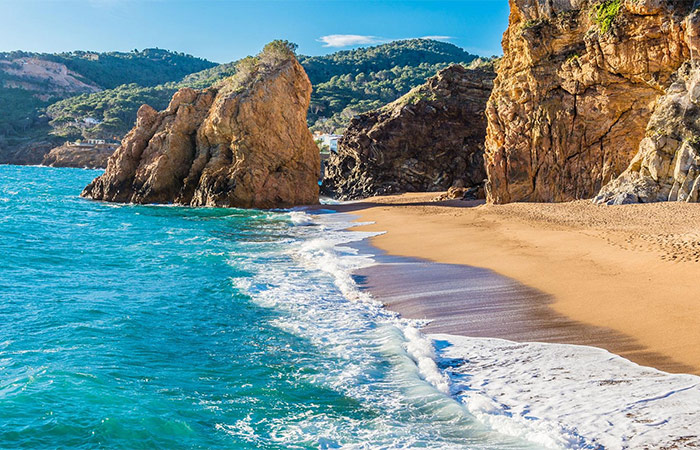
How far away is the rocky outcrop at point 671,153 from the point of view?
58.2 ft

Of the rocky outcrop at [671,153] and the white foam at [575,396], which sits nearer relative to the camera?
the white foam at [575,396]

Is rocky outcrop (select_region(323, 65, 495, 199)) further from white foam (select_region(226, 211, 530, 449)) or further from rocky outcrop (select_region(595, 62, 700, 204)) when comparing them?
white foam (select_region(226, 211, 530, 449))

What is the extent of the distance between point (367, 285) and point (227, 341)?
14.7 ft

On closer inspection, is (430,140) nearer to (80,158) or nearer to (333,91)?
(80,158)

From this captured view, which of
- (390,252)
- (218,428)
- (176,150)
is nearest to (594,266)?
(390,252)

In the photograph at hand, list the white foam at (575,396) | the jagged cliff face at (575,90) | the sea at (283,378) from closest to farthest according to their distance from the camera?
the white foam at (575,396)
the sea at (283,378)
the jagged cliff face at (575,90)

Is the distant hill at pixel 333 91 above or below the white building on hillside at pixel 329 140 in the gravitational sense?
above

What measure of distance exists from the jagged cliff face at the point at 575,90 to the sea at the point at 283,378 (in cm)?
1409

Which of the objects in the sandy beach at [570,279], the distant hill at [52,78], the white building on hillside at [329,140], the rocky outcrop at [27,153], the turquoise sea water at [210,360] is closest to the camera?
the turquoise sea water at [210,360]

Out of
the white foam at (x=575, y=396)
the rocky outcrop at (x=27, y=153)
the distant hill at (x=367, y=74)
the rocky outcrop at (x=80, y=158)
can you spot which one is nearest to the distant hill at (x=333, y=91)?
the distant hill at (x=367, y=74)

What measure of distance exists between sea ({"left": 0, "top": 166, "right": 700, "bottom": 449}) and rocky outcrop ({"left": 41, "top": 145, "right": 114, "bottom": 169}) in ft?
289

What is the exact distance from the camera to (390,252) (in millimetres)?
17078

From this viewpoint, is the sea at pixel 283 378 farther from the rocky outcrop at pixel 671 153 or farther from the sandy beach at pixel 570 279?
the rocky outcrop at pixel 671 153

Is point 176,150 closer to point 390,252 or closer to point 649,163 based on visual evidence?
point 390,252
